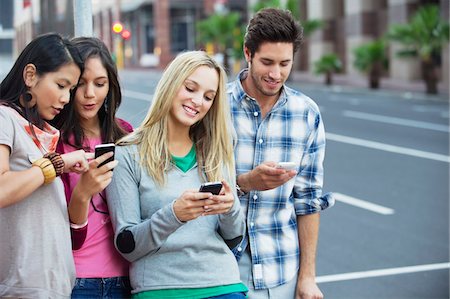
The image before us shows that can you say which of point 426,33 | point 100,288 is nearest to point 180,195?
point 100,288

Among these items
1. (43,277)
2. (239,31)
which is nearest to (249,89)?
(43,277)

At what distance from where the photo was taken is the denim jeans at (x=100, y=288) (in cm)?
297

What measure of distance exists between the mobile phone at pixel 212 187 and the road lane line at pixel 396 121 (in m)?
17.0

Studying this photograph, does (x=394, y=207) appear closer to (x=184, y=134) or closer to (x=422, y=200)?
(x=422, y=200)

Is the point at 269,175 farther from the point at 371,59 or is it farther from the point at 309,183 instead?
the point at 371,59

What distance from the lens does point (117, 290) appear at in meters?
3.05

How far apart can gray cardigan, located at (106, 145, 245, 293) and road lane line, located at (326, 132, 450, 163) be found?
12.2 metres

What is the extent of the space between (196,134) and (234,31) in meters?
48.6

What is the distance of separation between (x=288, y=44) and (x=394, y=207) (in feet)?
25.3

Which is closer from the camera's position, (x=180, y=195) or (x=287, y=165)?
(x=180, y=195)

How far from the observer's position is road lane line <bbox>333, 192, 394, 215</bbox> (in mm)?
10625

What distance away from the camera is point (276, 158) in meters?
3.61

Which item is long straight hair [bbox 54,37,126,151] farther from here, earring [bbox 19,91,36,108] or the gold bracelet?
the gold bracelet

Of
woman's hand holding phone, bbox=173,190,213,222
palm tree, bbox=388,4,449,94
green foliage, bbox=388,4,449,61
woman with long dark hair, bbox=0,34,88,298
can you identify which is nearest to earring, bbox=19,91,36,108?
woman with long dark hair, bbox=0,34,88,298
